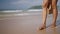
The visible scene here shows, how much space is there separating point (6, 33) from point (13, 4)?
2.09 metres

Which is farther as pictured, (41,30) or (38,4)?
(38,4)

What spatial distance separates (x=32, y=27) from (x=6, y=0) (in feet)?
6.23

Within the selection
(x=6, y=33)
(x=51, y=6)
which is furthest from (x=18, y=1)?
(x=6, y=33)

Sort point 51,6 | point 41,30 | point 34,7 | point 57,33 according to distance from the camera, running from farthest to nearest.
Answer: point 34,7, point 51,6, point 41,30, point 57,33

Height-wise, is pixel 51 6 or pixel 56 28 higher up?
pixel 51 6

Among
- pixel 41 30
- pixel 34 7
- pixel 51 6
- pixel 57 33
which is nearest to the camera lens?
pixel 57 33

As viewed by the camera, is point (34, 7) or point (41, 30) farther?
point (34, 7)

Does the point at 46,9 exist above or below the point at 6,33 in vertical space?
above

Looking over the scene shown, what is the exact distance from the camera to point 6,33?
1944 millimetres

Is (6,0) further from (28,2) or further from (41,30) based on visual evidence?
(41,30)

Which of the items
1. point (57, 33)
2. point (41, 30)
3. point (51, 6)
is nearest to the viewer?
point (57, 33)

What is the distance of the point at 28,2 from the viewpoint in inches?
Answer: 156

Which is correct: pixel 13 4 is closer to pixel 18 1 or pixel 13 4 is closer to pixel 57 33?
pixel 18 1

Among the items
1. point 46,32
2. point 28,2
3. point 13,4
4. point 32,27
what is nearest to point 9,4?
point 13,4
